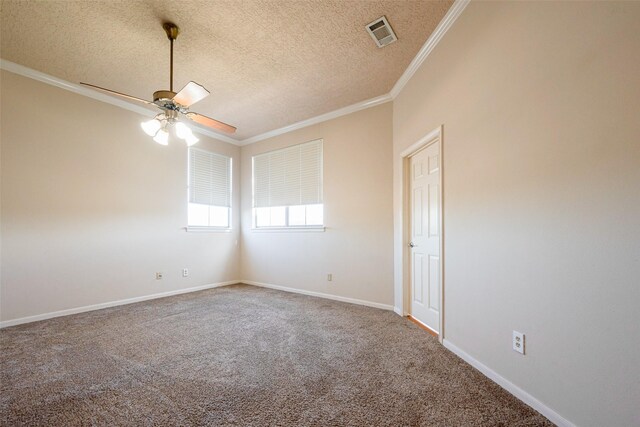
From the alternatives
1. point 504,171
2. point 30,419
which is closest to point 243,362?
point 30,419

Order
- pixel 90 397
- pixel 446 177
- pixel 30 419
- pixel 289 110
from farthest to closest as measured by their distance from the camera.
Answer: pixel 289 110 → pixel 446 177 → pixel 90 397 → pixel 30 419

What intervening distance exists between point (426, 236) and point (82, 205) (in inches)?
174

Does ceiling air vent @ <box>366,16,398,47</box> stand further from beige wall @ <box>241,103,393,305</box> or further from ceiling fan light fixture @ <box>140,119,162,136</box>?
ceiling fan light fixture @ <box>140,119,162,136</box>

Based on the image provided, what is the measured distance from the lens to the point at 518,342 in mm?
1815

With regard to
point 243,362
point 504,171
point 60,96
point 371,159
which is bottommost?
point 243,362

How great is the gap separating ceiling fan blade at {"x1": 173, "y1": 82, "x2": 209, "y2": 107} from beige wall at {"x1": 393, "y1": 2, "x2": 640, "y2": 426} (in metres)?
2.19

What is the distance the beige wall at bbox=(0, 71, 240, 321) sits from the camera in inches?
128

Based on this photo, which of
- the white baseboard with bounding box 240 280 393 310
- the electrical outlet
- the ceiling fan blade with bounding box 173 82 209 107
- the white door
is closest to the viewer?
the electrical outlet

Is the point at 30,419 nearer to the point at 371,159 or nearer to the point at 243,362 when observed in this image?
the point at 243,362

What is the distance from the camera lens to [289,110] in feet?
14.6

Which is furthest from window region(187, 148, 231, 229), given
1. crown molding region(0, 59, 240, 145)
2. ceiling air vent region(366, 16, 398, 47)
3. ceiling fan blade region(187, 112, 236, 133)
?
ceiling air vent region(366, 16, 398, 47)

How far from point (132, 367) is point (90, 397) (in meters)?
0.40

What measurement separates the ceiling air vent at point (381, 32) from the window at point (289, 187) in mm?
2115

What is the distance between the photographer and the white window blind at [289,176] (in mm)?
4828
